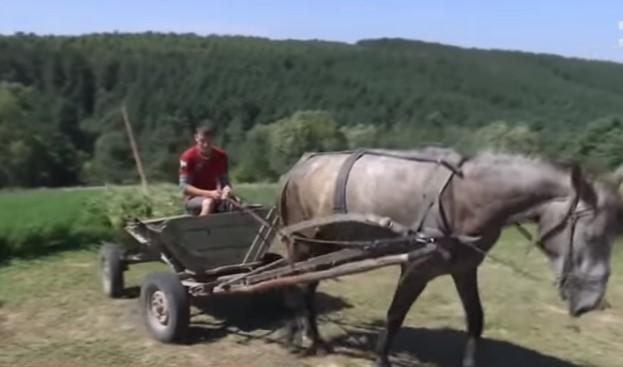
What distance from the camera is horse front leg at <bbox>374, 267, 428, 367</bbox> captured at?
6.37 metres

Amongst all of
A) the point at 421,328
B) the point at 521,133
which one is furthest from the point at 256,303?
the point at 521,133

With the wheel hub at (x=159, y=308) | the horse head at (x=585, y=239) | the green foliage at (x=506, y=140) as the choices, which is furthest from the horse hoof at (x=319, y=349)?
the horse head at (x=585, y=239)

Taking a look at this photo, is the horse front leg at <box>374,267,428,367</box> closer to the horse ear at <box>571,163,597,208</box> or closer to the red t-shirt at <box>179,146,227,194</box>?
the horse ear at <box>571,163,597,208</box>

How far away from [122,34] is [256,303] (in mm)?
36397

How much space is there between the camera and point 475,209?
609 centimetres

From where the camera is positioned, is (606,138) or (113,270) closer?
(113,270)

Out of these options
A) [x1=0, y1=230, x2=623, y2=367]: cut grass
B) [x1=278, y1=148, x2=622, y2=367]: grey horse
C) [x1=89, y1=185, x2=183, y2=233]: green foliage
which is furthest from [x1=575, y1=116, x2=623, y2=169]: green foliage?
[x1=89, y1=185, x2=183, y2=233]: green foliage

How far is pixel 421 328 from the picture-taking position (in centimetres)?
803

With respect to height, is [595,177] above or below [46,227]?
above

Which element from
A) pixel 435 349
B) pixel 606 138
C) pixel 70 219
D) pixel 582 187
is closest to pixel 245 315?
pixel 435 349

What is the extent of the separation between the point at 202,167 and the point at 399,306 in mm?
2280

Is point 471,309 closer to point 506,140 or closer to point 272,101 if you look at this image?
point 506,140

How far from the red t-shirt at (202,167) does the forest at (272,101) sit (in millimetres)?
1150

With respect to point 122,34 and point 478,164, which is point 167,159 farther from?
point 122,34
